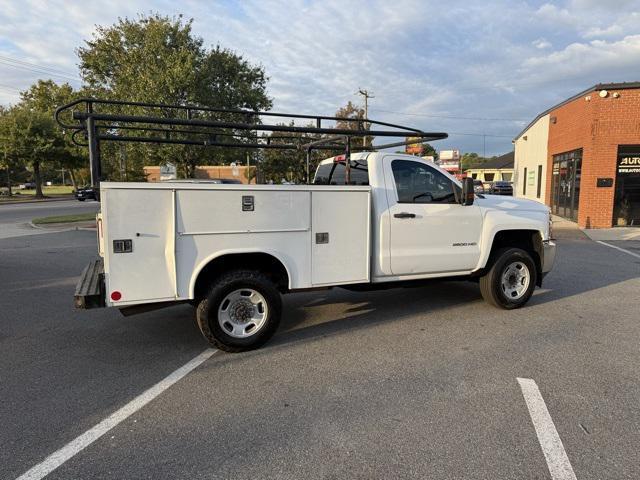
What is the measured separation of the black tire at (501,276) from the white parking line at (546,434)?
218cm

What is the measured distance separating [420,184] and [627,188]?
14.7m

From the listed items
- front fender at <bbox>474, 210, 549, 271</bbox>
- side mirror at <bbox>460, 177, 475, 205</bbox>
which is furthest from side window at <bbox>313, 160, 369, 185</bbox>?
front fender at <bbox>474, 210, 549, 271</bbox>

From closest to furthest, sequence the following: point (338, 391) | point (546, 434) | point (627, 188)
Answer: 1. point (546, 434)
2. point (338, 391)
3. point (627, 188)

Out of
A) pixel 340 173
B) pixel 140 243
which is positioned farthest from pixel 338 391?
pixel 340 173

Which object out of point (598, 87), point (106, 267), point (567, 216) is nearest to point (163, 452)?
point (106, 267)

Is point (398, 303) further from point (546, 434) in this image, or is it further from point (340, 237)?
point (546, 434)

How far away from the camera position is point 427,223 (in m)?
5.73

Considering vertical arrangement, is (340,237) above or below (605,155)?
below

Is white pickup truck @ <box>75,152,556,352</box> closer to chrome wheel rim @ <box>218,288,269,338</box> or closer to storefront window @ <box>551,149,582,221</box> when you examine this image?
chrome wheel rim @ <box>218,288,269,338</box>

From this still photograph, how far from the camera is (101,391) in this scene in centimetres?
402

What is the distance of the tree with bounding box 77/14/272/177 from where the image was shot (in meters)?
23.4

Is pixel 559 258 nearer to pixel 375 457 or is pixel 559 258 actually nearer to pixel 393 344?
pixel 393 344

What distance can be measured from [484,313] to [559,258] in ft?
17.9

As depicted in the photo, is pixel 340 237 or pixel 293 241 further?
pixel 340 237
